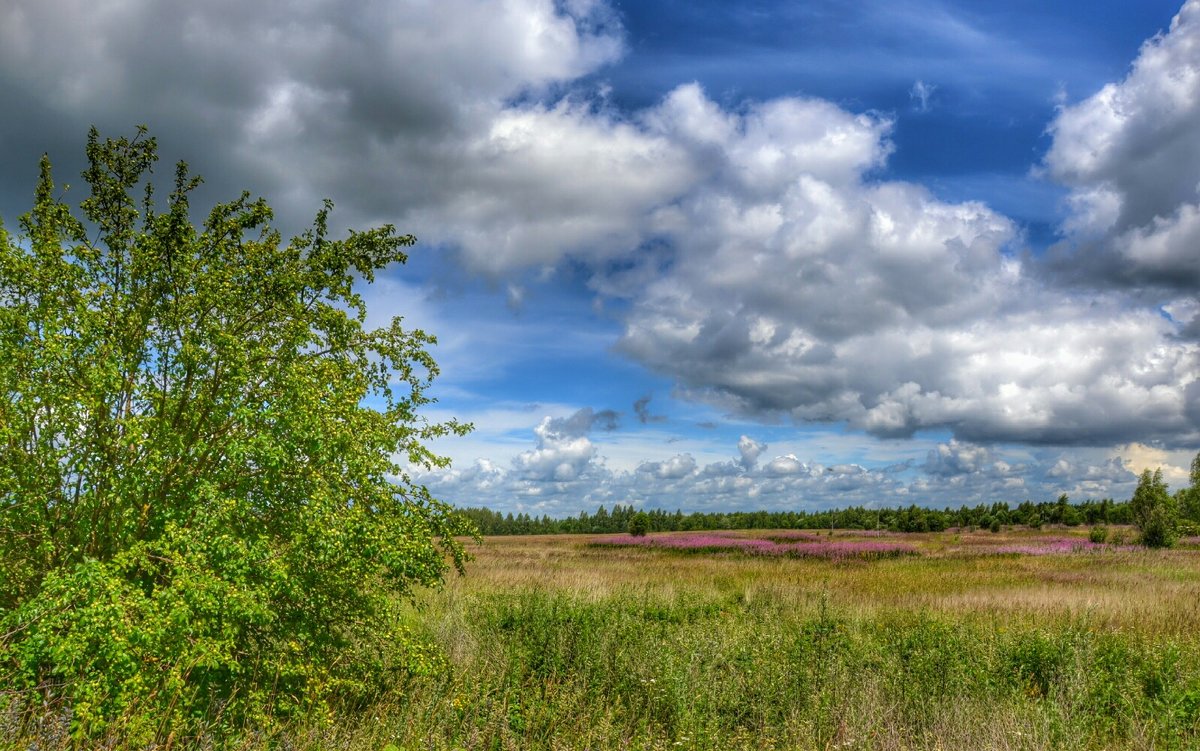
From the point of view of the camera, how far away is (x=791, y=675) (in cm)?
815

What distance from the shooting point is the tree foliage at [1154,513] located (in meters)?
36.9

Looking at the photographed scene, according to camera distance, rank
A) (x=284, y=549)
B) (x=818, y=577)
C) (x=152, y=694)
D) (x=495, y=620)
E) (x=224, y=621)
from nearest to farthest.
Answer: (x=152, y=694) < (x=224, y=621) < (x=284, y=549) < (x=495, y=620) < (x=818, y=577)

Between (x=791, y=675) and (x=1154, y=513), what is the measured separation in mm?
41224

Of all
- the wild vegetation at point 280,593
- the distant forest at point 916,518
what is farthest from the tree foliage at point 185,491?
the distant forest at point 916,518

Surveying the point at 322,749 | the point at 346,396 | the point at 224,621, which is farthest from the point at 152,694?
the point at 346,396

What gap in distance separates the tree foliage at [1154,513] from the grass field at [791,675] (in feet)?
85.5

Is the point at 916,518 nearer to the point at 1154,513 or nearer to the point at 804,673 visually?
the point at 1154,513

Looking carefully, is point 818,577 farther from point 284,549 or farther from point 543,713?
point 284,549

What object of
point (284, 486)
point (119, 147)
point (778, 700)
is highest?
point (119, 147)

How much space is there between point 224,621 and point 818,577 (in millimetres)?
19832

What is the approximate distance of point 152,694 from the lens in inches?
227

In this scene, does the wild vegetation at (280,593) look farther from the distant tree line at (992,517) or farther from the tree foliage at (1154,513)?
the tree foliage at (1154,513)

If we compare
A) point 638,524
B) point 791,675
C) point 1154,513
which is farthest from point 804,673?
point 638,524

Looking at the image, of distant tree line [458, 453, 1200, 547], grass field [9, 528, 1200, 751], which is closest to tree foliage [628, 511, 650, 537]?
distant tree line [458, 453, 1200, 547]
